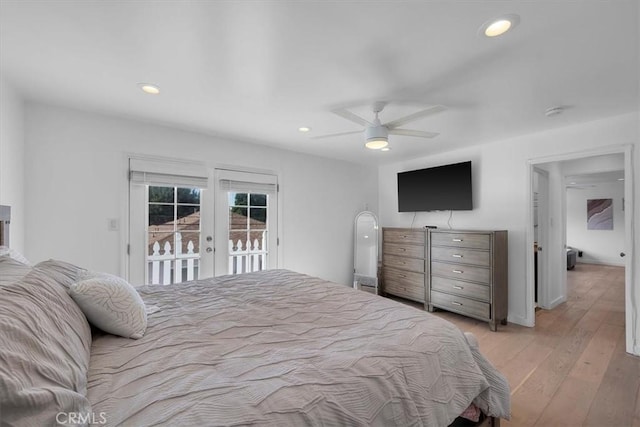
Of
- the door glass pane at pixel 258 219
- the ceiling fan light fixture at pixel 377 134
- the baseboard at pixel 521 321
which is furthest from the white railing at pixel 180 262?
the baseboard at pixel 521 321

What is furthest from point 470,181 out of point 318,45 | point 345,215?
point 318,45

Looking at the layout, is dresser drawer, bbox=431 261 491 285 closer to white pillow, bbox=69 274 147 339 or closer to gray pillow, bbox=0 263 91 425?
white pillow, bbox=69 274 147 339

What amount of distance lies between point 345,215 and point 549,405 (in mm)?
3348

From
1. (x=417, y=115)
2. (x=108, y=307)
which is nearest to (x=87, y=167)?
(x=108, y=307)

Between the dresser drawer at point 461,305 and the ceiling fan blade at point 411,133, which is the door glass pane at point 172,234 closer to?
the ceiling fan blade at point 411,133

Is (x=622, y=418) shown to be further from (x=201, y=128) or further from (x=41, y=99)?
(x=41, y=99)

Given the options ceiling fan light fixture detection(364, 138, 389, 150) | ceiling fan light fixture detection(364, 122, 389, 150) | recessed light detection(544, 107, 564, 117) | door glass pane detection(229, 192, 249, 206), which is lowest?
door glass pane detection(229, 192, 249, 206)

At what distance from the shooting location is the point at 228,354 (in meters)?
1.08

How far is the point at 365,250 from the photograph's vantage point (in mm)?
4797

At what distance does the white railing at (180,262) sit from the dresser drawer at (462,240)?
8.49ft

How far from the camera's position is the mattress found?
2.64 ft

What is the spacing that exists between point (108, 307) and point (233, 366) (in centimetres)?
68

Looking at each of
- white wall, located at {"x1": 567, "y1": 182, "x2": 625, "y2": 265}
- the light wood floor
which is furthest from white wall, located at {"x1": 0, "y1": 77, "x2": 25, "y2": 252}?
white wall, located at {"x1": 567, "y1": 182, "x2": 625, "y2": 265}

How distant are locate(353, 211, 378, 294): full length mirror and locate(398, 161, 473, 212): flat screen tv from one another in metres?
0.58
